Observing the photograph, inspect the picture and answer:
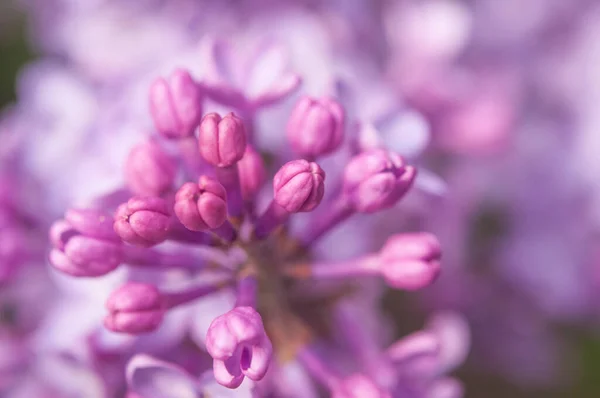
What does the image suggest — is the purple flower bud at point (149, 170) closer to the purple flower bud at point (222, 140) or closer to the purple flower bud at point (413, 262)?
the purple flower bud at point (222, 140)

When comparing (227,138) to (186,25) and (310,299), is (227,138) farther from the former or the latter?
(186,25)

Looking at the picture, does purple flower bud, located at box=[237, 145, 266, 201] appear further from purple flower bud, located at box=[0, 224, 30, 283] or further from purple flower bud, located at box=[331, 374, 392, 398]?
purple flower bud, located at box=[0, 224, 30, 283]

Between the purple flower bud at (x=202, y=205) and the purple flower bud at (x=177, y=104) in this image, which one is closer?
the purple flower bud at (x=202, y=205)

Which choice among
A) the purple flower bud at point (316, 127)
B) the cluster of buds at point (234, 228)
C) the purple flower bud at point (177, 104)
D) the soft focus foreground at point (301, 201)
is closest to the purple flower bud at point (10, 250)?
the soft focus foreground at point (301, 201)

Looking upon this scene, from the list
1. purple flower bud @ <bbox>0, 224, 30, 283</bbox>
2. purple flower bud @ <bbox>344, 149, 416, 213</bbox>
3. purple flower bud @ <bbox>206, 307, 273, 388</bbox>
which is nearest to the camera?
purple flower bud @ <bbox>206, 307, 273, 388</bbox>

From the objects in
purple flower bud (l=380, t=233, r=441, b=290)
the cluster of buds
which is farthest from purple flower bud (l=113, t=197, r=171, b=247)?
purple flower bud (l=380, t=233, r=441, b=290)

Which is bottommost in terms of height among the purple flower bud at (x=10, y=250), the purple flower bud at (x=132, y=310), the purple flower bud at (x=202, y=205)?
the purple flower bud at (x=10, y=250)
